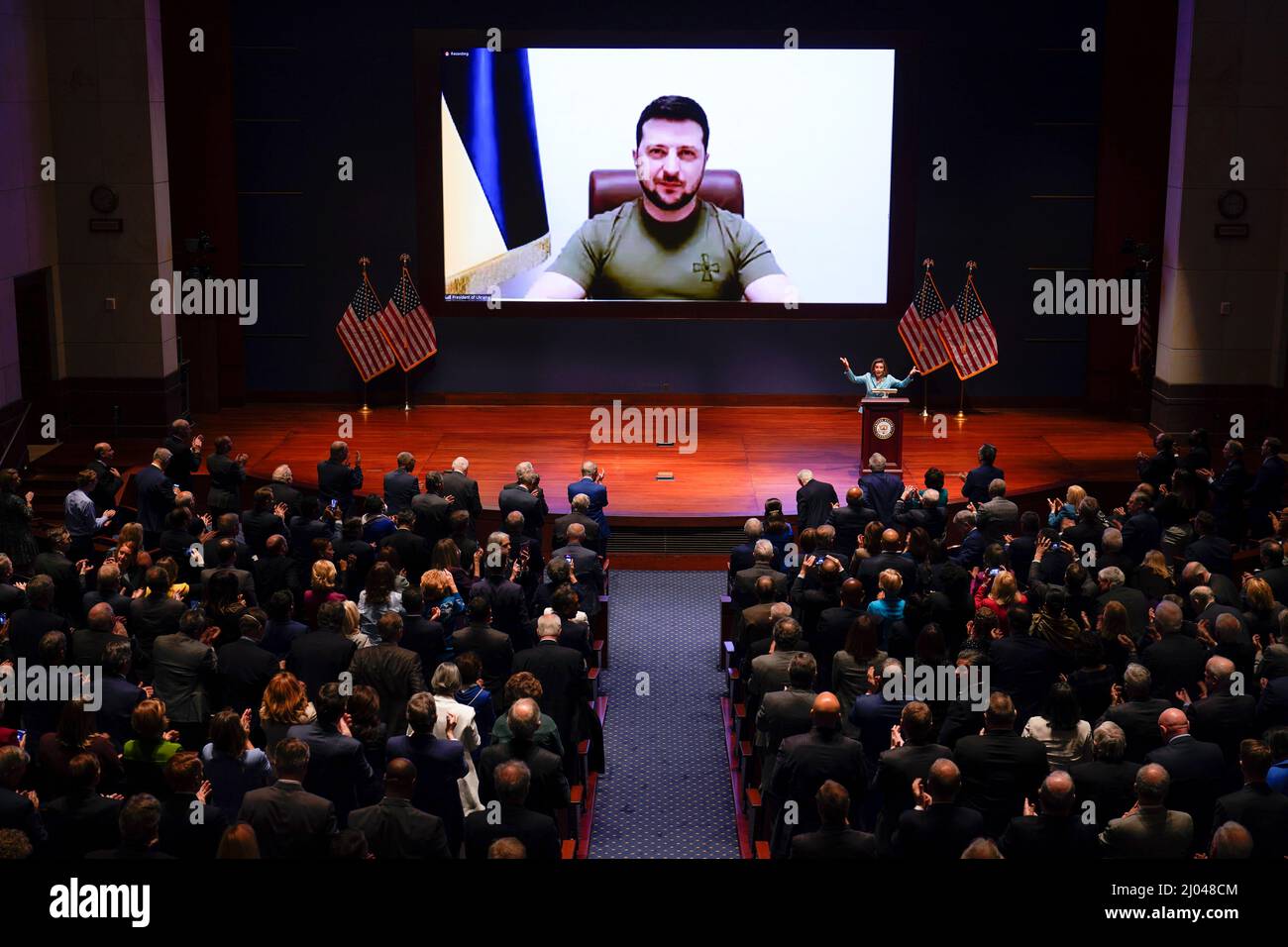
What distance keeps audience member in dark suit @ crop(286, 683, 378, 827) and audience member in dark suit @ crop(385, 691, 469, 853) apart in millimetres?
171

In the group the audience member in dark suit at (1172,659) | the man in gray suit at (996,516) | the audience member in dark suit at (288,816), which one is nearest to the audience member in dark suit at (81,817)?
the audience member in dark suit at (288,816)

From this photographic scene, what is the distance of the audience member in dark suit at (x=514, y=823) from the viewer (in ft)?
19.0

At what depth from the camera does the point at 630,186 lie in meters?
16.0

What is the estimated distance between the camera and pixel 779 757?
6.84 metres

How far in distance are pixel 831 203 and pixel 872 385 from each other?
136 inches

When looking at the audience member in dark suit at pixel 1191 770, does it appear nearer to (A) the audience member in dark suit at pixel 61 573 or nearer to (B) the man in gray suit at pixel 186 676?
(B) the man in gray suit at pixel 186 676

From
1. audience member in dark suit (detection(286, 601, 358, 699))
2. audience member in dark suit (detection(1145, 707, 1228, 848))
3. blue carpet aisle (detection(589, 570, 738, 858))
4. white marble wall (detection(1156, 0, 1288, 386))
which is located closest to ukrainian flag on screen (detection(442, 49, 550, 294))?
blue carpet aisle (detection(589, 570, 738, 858))

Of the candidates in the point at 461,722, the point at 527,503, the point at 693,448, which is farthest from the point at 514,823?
the point at 693,448

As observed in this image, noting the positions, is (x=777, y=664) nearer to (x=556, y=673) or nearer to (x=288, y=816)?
(x=556, y=673)

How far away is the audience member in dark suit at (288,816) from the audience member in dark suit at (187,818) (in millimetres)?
133

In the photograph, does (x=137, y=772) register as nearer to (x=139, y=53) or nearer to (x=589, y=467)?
(x=589, y=467)

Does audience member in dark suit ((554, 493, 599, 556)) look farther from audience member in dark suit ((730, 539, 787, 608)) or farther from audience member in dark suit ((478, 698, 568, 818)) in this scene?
audience member in dark suit ((478, 698, 568, 818))

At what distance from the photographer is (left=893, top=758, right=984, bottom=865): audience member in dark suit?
588cm

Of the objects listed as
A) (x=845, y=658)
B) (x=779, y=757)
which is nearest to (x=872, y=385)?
(x=845, y=658)
